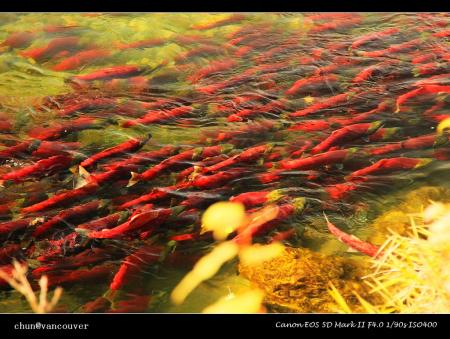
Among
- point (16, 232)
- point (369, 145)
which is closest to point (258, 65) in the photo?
point (369, 145)

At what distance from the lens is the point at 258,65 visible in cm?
223

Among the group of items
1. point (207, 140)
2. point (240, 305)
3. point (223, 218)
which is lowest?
point (240, 305)

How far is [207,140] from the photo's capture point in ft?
6.79

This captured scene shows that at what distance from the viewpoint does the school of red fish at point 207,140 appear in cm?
192

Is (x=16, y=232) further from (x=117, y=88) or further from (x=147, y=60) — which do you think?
(x=147, y=60)

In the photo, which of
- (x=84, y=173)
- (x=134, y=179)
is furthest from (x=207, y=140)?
(x=84, y=173)

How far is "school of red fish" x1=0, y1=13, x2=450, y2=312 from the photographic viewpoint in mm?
1918

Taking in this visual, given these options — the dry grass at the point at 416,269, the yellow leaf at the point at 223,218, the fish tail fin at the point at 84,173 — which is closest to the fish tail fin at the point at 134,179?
the fish tail fin at the point at 84,173

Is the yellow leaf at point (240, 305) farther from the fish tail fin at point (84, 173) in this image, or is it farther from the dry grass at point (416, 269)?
the fish tail fin at point (84, 173)

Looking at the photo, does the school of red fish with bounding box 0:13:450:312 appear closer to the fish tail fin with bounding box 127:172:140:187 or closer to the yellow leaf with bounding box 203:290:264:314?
the fish tail fin with bounding box 127:172:140:187

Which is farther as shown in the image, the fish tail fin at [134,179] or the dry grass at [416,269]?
the fish tail fin at [134,179]

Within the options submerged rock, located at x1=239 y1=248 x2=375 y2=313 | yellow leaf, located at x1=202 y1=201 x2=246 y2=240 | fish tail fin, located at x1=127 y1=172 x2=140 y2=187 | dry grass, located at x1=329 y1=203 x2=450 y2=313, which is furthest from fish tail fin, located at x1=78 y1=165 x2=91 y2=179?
dry grass, located at x1=329 y1=203 x2=450 y2=313

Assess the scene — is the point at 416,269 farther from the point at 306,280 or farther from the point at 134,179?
the point at 134,179

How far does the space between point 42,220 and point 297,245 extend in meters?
0.91
